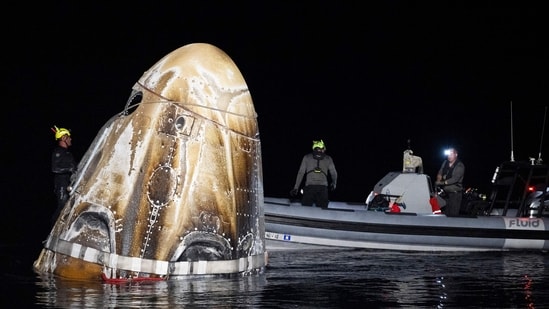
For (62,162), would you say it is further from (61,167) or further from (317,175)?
(317,175)

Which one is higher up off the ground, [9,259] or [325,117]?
[325,117]

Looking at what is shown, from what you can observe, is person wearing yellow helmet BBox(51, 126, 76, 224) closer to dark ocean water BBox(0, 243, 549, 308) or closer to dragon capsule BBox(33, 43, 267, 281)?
dark ocean water BBox(0, 243, 549, 308)

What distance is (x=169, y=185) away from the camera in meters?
11.5

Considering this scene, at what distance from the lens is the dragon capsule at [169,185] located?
37.4 feet

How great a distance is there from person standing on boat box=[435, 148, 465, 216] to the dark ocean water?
3.44 m

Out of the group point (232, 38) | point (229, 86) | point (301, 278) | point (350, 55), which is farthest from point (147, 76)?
point (232, 38)

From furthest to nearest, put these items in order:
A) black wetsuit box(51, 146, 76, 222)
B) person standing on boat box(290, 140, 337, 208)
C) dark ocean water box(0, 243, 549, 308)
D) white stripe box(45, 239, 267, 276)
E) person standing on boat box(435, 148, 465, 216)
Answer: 1. person standing on boat box(435, 148, 465, 216)
2. person standing on boat box(290, 140, 337, 208)
3. black wetsuit box(51, 146, 76, 222)
4. white stripe box(45, 239, 267, 276)
5. dark ocean water box(0, 243, 549, 308)

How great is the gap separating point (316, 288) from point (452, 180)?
752 cm

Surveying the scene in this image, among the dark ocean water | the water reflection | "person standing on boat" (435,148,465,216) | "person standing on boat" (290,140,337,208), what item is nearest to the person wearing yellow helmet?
the dark ocean water

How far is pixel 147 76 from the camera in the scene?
1196cm

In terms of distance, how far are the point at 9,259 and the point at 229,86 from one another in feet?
14.5

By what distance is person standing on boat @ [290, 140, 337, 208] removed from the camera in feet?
60.5

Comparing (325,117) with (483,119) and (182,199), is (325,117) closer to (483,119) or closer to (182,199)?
(483,119)

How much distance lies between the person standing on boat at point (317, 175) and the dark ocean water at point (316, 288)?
2.85 metres
